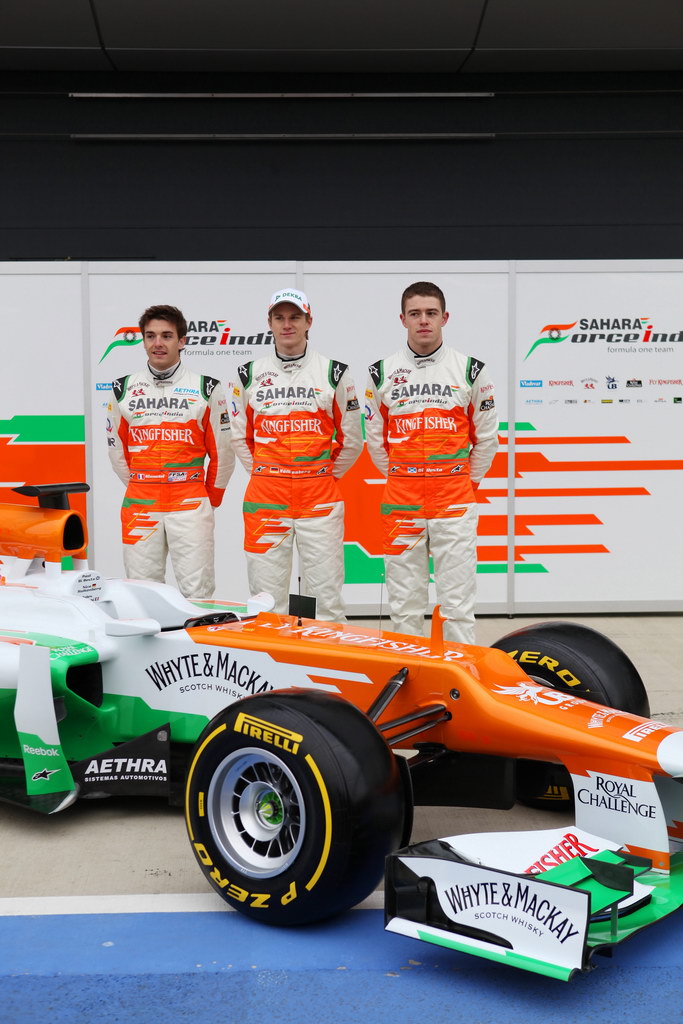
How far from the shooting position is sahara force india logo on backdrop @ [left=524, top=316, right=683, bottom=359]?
803 centimetres

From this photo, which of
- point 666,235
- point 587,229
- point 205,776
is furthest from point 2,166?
point 205,776

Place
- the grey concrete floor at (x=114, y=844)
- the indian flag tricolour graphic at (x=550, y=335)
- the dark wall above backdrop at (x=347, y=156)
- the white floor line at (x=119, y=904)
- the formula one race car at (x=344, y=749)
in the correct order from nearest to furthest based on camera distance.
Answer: the formula one race car at (x=344, y=749), the white floor line at (x=119, y=904), the grey concrete floor at (x=114, y=844), the indian flag tricolour graphic at (x=550, y=335), the dark wall above backdrop at (x=347, y=156)

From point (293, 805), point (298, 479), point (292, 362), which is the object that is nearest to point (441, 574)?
point (298, 479)

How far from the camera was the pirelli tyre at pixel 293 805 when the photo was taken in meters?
2.92

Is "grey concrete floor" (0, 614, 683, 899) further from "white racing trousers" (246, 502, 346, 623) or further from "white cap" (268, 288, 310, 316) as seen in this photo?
"white cap" (268, 288, 310, 316)

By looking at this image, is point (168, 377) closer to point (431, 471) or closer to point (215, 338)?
point (431, 471)

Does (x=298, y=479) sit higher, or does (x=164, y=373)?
(x=164, y=373)

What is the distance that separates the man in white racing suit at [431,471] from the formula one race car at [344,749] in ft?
4.99

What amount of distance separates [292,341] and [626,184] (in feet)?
15.8

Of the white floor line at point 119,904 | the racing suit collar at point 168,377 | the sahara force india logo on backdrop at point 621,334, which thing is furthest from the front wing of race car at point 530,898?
the sahara force india logo on backdrop at point 621,334

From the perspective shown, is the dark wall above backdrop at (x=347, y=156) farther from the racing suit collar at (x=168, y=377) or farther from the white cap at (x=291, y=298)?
the white cap at (x=291, y=298)

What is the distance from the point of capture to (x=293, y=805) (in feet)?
10.1

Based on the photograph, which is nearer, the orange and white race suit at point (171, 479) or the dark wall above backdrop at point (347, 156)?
the orange and white race suit at point (171, 479)

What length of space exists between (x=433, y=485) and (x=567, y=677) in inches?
74.8
